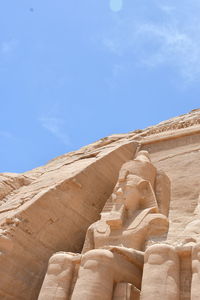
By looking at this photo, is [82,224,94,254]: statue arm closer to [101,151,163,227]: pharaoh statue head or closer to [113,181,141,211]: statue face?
[101,151,163,227]: pharaoh statue head

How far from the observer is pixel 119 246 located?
13.5 feet

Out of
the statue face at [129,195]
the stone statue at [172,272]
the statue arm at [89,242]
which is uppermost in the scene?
the statue face at [129,195]

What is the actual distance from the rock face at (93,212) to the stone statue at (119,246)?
0.06 metres

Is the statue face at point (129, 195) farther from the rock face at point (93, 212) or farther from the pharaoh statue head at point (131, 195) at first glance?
the rock face at point (93, 212)

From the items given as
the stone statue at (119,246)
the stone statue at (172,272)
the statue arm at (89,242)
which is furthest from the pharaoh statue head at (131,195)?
the stone statue at (172,272)

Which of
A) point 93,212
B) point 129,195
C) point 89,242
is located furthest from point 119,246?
point 93,212

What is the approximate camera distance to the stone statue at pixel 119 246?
11.7 ft

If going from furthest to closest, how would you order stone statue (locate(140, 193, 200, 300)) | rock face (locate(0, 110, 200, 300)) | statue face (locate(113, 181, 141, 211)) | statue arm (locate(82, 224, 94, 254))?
statue face (locate(113, 181, 141, 211)), statue arm (locate(82, 224, 94, 254)), rock face (locate(0, 110, 200, 300)), stone statue (locate(140, 193, 200, 300))

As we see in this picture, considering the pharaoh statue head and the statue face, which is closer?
the pharaoh statue head

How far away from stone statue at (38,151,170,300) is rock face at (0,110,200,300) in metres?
0.06

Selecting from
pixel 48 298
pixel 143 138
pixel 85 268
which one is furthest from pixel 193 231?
pixel 143 138

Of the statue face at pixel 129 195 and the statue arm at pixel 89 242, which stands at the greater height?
the statue face at pixel 129 195

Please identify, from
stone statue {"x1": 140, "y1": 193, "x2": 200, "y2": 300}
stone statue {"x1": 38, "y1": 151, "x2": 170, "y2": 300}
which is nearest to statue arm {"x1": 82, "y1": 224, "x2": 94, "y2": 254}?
stone statue {"x1": 38, "y1": 151, "x2": 170, "y2": 300}

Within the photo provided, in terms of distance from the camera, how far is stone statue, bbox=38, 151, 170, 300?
3.58 metres
